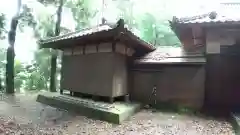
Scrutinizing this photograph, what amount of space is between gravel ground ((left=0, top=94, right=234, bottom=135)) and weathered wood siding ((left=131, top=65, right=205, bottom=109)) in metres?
1.05

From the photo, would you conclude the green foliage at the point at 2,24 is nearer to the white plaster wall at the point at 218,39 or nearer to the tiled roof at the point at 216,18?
the tiled roof at the point at 216,18

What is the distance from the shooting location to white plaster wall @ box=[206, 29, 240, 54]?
24.2 feet

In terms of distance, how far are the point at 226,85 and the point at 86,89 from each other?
5287 mm

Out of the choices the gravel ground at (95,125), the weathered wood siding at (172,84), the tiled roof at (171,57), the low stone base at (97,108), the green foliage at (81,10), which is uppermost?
the green foliage at (81,10)

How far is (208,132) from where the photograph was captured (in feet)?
18.2

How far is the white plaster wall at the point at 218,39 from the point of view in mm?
7367

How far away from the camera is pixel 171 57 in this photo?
8.79 m

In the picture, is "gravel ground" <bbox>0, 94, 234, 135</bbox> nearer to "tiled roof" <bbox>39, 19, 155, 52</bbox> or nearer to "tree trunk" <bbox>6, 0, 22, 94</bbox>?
"tiled roof" <bbox>39, 19, 155, 52</bbox>

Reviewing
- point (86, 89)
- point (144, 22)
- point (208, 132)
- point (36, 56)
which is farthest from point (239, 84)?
point (36, 56)

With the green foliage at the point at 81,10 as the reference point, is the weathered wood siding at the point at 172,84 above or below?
below

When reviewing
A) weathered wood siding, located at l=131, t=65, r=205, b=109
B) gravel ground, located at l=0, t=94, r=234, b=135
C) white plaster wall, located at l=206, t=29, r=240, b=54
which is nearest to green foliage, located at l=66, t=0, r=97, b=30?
weathered wood siding, located at l=131, t=65, r=205, b=109

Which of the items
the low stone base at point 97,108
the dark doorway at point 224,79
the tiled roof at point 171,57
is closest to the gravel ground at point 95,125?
the low stone base at point 97,108

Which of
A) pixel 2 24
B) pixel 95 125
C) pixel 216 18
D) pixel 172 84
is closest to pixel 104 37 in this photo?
pixel 95 125

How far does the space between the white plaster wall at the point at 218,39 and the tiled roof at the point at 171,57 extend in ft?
1.85
